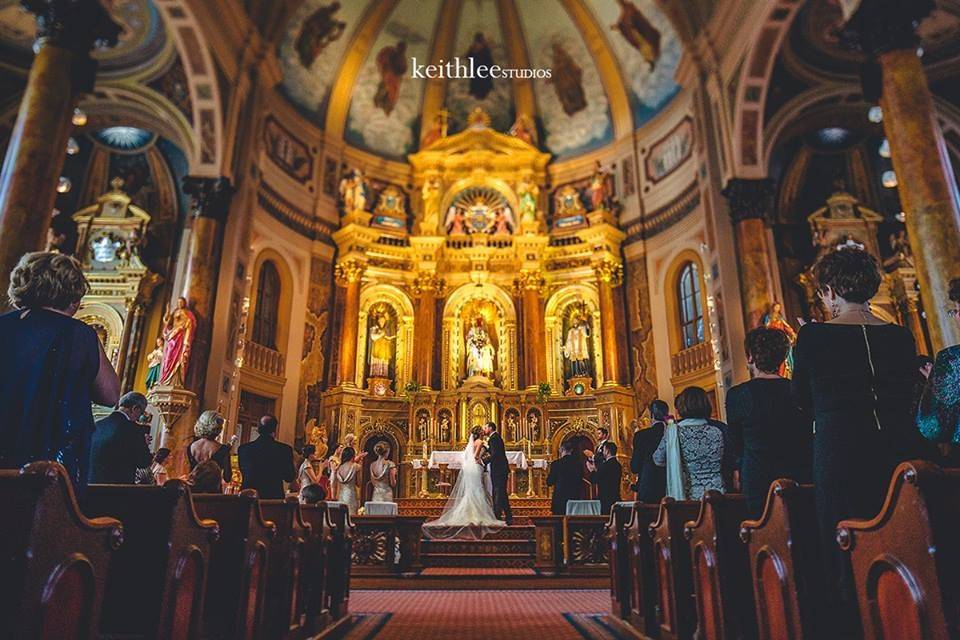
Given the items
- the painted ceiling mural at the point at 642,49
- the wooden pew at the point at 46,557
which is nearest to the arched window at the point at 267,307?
the painted ceiling mural at the point at 642,49

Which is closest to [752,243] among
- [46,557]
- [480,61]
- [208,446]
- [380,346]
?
[380,346]

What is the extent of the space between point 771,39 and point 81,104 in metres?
14.3

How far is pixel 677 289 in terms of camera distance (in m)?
15.9

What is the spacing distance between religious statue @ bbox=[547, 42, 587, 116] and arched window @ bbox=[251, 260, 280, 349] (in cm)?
970

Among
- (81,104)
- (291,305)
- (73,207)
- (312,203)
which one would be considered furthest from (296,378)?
(81,104)

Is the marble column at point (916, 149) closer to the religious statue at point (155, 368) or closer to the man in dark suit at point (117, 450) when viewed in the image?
the man in dark suit at point (117, 450)

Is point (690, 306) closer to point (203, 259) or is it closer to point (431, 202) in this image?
point (431, 202)

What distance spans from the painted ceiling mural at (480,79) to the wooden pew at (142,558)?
18188 millimetres

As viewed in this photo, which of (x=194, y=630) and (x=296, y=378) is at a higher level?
(x=296, y=378)

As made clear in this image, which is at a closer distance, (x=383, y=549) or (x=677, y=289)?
(x=383, y=549)

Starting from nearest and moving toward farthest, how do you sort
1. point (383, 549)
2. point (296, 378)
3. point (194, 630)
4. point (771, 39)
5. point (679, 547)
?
point (194, 630) → point (679, 547) → point (383, 549) → point (771, 39) → point (296, 378)

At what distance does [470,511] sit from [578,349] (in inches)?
293

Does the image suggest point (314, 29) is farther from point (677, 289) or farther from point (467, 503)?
point (467, 503)

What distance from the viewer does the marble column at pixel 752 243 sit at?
39.5ft
